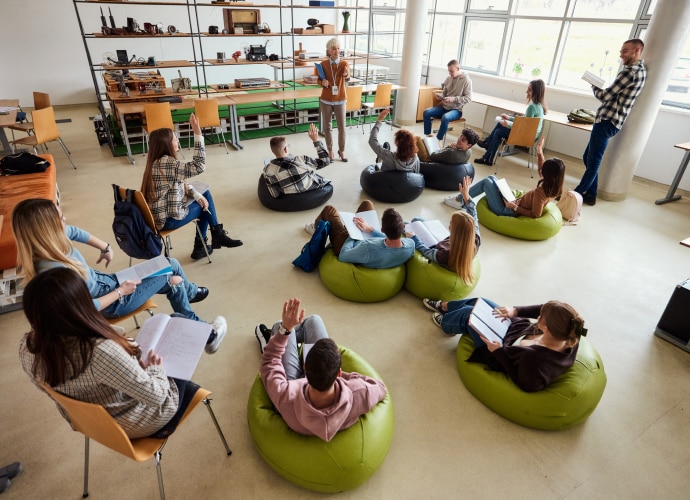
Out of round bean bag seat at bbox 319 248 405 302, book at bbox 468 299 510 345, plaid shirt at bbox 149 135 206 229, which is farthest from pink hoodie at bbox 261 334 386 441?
plaid shirt at bbox 149 135 206 229

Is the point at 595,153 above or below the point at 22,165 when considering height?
above

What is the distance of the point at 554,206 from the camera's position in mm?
4641

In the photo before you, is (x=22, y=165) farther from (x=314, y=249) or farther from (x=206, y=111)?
→ (x=314, y=249)

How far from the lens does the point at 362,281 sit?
132 inches

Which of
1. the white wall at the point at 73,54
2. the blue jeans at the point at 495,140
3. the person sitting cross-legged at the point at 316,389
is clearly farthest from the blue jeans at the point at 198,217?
the white wall at the point at 73,54

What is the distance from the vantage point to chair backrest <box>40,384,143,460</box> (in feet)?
4.96

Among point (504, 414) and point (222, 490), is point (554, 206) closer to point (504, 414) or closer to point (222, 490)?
point (504, 414)

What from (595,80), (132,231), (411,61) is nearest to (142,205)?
(132,231)

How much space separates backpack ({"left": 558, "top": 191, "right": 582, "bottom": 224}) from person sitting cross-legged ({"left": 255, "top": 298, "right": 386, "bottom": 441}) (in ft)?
12.1

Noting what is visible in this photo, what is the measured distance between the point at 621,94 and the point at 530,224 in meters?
1.95

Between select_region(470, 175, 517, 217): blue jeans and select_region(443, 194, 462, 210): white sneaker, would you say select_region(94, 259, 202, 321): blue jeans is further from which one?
select_region(443, 194, 462, 210): white sneaker

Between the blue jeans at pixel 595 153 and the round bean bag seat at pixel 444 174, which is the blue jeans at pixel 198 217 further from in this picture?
the blue jeans at pixel 595 153

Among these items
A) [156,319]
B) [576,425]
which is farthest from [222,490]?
[576,425]

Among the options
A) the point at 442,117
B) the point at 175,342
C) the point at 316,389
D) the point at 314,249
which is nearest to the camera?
the point at 316,389
